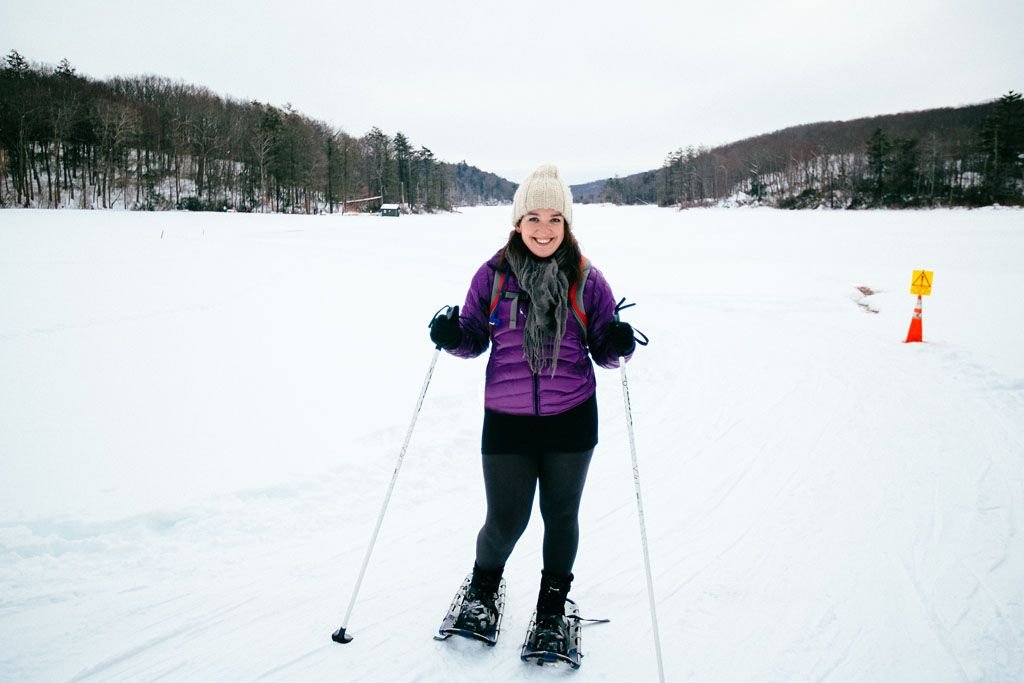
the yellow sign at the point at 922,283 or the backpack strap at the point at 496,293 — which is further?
the yellow sign at the point at 922,283

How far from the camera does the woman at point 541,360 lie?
7.11 ft

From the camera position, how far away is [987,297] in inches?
435

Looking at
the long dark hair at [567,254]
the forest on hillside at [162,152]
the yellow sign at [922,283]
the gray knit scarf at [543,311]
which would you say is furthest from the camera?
the forest on hillside at [162,152]

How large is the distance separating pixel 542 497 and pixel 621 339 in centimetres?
82

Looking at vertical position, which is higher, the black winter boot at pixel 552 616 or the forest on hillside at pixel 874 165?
the forest on hillside at pixel 874 165

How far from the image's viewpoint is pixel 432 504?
355 centimetres

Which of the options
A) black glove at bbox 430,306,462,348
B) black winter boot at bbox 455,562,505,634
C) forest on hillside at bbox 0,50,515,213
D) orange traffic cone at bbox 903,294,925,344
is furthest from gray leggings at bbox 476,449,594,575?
forest on hillside at bbox 0,50,515,213

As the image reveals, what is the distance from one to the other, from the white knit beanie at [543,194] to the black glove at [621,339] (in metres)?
0.55

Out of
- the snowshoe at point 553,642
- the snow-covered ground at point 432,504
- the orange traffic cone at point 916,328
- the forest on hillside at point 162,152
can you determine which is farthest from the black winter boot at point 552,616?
the forest on hillside at point 162,152

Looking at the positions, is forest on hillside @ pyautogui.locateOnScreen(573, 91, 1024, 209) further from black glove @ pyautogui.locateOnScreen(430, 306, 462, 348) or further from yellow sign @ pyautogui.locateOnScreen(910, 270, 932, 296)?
black glove @ pyautogui.locateOnScreen(430, 306, 462, 348)

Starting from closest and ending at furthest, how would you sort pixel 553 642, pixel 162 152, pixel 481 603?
pixel 553 642
pixel 481 603
pixel 162 152

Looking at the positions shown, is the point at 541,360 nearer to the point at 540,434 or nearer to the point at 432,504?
the point at 540,434

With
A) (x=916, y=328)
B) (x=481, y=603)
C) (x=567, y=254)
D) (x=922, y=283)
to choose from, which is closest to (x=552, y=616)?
(x=481, y=603)

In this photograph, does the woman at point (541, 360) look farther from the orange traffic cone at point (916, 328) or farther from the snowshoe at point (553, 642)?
the orange traffic cone at point (916, 328)
